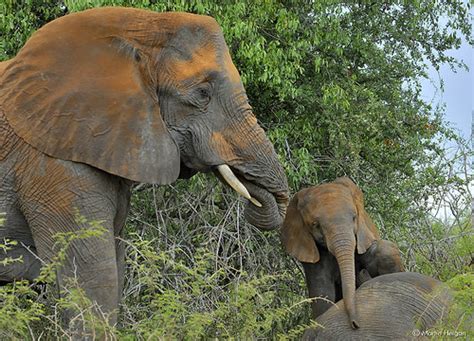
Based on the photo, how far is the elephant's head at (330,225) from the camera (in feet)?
20.7

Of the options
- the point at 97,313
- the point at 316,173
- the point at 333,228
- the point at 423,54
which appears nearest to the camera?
the point at 97,313

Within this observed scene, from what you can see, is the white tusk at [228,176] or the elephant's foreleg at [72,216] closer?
the elephant's foreleg at [72,216]

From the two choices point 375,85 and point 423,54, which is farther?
→ point 423,54

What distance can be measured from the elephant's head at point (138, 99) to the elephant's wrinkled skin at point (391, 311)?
1022 mm

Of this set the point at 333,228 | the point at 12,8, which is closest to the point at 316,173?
the point at 333,228

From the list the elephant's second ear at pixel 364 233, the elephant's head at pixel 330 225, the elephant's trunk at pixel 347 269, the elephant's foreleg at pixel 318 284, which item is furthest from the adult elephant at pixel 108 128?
the elephant's foreleg at pixel 318 284

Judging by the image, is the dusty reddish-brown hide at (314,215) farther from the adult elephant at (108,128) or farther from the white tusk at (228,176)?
the white tusk at (228,176)

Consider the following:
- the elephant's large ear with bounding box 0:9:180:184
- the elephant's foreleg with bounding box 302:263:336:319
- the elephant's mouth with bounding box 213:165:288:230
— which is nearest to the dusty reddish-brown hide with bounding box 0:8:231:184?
the elephant's large ear with bounding box 0:9:180:184

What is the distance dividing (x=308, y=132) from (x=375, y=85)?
86 centimetres

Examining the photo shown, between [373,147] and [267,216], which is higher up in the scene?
[267,216]

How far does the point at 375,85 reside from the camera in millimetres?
7945

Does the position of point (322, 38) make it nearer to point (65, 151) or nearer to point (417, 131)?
point (417, 131)

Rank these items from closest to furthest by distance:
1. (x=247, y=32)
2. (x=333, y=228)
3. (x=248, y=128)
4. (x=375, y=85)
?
1. (x=248, y=128)
2. (x=333, y=228)
3. (x=247, y=32)
4. (x=375, y=85)

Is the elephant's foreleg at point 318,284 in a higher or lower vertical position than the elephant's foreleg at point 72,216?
lower
